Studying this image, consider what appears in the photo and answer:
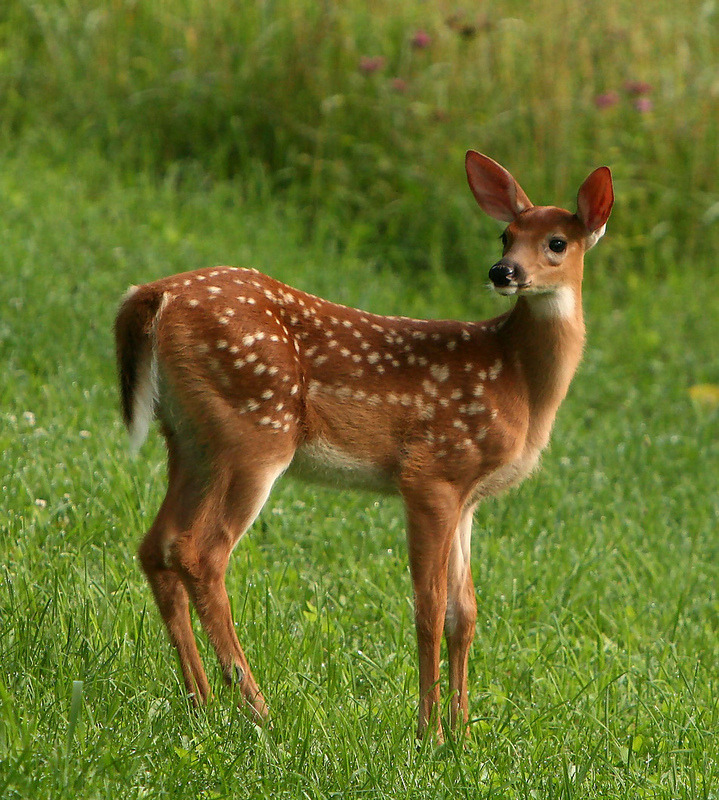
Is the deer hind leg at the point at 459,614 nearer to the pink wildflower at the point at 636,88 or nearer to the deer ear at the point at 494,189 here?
the deer ear at the point at 494,189

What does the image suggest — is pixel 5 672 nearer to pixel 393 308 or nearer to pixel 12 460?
pixel 12 460

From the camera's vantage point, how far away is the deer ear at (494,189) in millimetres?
4309


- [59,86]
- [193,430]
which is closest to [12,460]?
[193,430]

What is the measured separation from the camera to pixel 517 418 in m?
4.02

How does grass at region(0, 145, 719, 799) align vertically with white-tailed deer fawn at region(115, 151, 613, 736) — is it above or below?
below

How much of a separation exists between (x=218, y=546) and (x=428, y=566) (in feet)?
2.11

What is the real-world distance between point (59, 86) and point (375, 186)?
2443 millimetres

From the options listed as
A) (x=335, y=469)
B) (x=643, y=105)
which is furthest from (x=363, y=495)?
(x=643, y=105)

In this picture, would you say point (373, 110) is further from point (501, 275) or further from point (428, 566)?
point (428, 566)

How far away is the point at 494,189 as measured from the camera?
435 centimetres

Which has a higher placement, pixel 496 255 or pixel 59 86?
pixel 59 86

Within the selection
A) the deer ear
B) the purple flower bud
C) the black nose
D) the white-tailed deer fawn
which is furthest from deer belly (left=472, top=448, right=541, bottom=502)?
the purple flower bud

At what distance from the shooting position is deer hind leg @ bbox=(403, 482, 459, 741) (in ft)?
12.4

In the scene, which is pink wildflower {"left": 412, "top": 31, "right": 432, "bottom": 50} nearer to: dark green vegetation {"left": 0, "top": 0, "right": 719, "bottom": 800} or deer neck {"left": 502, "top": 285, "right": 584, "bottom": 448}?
dark green vegetation {"left": 0, "top": 0, "right": 719, "bottom": 800}
